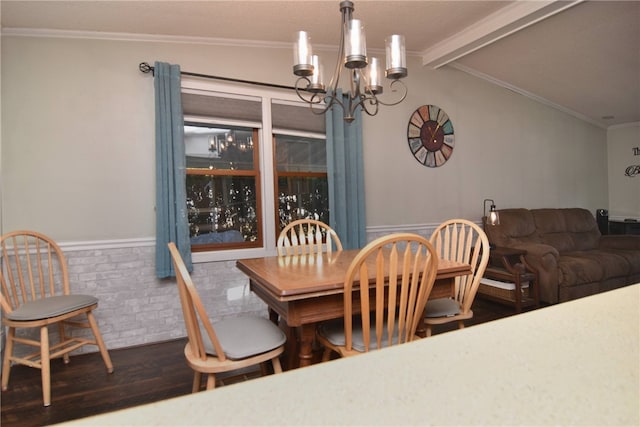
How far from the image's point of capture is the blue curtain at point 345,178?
134 inches

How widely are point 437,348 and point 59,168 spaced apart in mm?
3054

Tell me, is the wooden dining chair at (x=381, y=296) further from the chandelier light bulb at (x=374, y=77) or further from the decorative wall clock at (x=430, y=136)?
the decorative wall clock at (x=430, y=136)

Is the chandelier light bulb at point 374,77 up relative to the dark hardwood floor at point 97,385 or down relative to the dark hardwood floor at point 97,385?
up

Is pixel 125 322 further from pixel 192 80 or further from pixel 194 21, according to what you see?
pixel 194 21

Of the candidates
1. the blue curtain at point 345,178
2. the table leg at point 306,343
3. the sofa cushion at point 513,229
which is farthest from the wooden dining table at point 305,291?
the sofa cushion at point 513,229

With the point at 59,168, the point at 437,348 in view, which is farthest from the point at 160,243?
the point at 437,348

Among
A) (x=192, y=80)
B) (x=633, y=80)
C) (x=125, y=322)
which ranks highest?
(x=633, y=80)

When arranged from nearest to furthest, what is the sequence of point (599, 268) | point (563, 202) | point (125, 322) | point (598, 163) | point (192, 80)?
point (125, 322) < point (192, 80) < point (599, 268) < point (563, 202) < point (598, 163)

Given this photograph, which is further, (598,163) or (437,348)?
(598,163)

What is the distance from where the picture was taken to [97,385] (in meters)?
2.18

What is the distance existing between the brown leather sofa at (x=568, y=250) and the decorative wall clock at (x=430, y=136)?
3.31 feet

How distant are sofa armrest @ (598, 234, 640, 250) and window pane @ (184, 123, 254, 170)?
450 cm

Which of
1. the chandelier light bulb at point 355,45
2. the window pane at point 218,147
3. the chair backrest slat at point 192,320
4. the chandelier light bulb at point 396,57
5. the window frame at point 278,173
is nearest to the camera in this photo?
the chair backrest slat at point 192,320

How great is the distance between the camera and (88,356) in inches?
103
